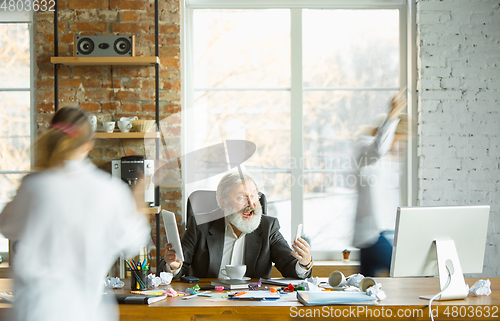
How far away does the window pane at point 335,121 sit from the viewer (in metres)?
3.33

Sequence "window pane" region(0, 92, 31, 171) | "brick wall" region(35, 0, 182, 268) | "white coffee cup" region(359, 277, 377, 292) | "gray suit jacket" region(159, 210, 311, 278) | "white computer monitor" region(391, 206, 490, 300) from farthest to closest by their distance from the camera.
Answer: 1. "window pane" region(0, 92, 31, 171)
2. "brick wall" region(35, 0, 182, 268)
3. "gray suit jacket" region(159, 210, 311, 278)
4. "white coffee cup" region(359, 277, 377, 292)
5. "white computer monitor" region(391, 206, 490, 300)

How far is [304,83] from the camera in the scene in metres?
3.36

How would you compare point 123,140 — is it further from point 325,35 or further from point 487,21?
point 487,21

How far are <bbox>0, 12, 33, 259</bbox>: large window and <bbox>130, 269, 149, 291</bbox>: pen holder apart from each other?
6.62 ft

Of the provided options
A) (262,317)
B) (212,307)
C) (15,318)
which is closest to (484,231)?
(262,317)

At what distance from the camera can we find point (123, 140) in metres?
3.21

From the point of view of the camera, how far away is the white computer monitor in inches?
61.8

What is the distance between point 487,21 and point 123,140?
106 inches

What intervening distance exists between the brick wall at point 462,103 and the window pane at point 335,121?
365 millimetres

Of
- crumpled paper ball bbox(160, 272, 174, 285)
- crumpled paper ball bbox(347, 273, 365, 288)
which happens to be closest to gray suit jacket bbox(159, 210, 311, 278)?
crumpled paper ball bbox(160, 272, 174, 285)

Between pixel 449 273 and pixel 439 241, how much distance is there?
118 millimetres

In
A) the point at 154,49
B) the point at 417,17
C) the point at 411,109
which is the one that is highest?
the point at 417,17

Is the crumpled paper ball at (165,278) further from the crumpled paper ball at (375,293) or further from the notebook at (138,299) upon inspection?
the crumpled paper ball at (375,293)

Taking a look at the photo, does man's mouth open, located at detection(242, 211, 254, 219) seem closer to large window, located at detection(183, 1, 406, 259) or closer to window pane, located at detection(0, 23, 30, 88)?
large window, located at detection(183, 1, 406, 259)
